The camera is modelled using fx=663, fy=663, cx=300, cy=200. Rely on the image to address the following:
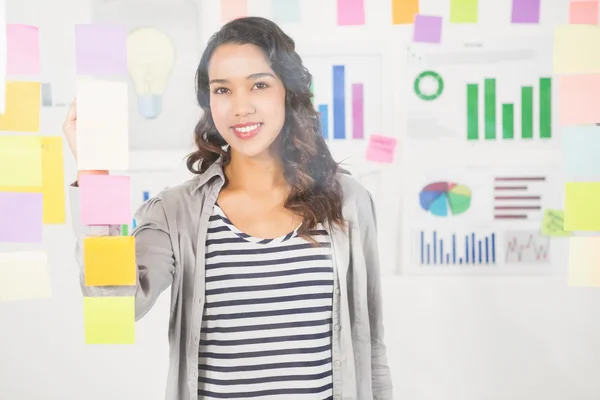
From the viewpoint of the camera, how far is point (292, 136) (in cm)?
136

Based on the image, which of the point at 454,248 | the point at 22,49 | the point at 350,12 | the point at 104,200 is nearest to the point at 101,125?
the point at 104,200

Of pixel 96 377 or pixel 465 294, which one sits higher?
pixel 465 294

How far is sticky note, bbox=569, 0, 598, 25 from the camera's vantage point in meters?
1.49

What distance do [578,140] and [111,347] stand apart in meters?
1.17

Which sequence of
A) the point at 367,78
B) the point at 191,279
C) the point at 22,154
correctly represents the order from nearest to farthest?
the point at 191,279 < the point at 22,154 < the point at 367,78

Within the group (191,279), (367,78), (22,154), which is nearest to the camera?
(191,279)

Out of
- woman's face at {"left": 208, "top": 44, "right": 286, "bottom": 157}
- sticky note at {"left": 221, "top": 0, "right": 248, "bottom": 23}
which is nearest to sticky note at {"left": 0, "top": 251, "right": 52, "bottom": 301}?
woman's face at {"left": 208, "top": 44, "right": 286, "bottom": 157}

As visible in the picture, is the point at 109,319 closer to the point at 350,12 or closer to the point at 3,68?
the point at 3,68

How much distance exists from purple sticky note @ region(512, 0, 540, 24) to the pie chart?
399mm

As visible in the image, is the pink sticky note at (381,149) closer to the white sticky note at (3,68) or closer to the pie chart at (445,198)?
the pie chart at (445,198)

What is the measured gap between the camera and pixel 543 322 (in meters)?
1.55

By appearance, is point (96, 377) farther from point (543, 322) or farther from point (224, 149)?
point (543, 322)

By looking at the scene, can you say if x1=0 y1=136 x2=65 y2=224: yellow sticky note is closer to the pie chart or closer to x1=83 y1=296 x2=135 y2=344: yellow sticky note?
x1=83 y1=296 x2=135 y2=344: yellow sticky note

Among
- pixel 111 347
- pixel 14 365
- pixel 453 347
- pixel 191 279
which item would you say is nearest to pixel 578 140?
pixel 453 347
